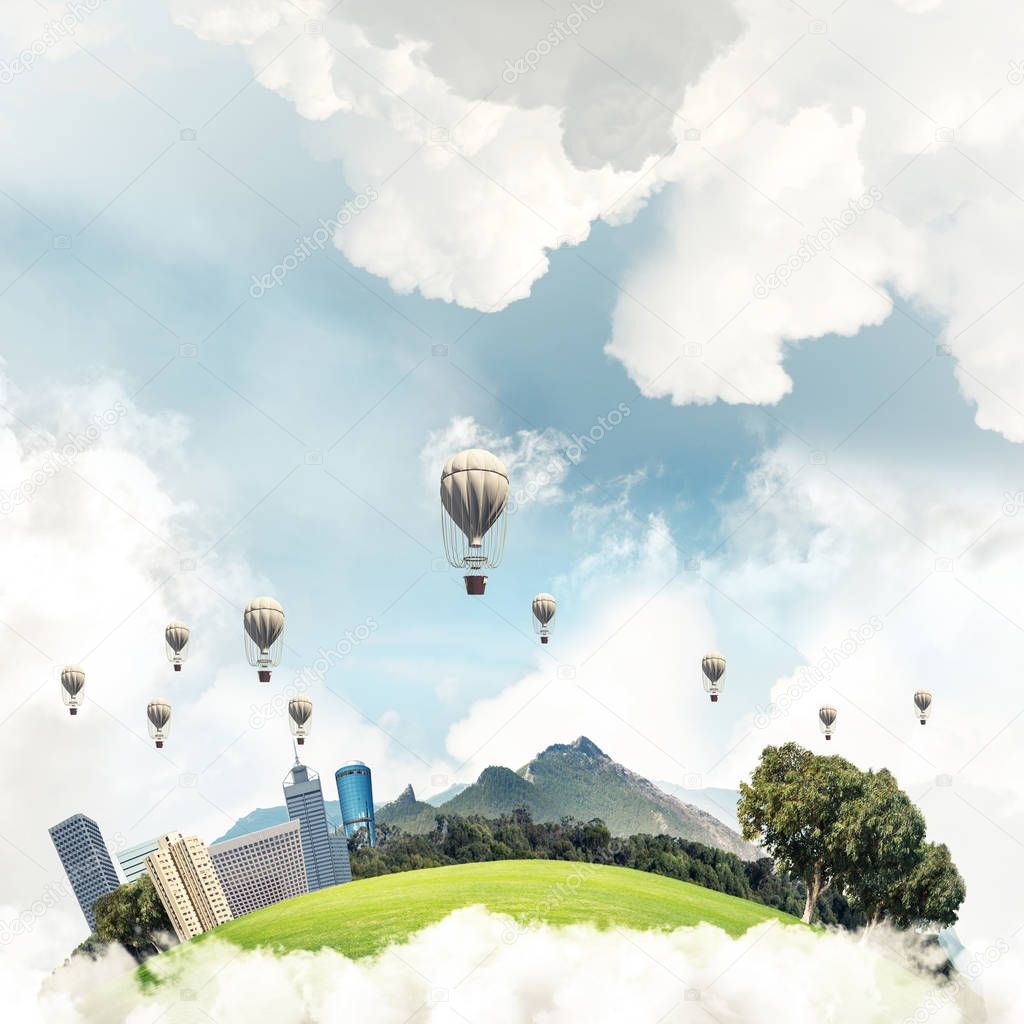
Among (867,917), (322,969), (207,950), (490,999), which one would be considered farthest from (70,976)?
(867,917)

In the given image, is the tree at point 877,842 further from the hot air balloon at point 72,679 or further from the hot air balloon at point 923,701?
the hot air balloon at point 72,679

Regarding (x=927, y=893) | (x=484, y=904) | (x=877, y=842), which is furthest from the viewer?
(x=927, y=893)

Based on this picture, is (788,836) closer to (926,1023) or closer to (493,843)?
(926,1023)

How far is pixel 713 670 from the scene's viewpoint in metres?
75.1

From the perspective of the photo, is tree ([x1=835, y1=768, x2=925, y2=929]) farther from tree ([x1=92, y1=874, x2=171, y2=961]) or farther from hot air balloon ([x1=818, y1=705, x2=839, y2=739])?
tree ([x1=92, y1=874, x2=171, y2=961])

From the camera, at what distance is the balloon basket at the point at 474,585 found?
50.2 meters

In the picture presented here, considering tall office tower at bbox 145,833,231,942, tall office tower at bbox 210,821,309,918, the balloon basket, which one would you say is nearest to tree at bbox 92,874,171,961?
tall office tower at bbox 210,821,309,918

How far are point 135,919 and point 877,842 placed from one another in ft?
237

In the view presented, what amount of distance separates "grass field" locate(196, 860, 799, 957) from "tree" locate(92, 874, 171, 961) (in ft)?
132

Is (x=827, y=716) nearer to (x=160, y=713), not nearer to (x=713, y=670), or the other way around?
(x=713, y=670)

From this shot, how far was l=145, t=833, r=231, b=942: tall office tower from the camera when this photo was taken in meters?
82.8

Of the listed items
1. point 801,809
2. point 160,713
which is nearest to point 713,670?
point 801,809

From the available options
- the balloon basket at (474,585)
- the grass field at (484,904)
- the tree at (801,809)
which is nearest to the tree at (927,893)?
the tree at (801,809)

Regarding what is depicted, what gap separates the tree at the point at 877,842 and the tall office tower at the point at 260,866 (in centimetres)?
6270
